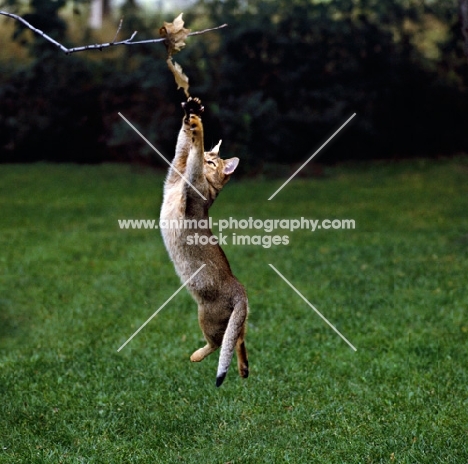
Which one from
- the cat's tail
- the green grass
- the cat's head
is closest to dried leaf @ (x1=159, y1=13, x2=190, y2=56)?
the cat's head

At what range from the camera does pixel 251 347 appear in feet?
24.4

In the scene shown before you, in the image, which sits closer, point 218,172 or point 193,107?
point 193,107

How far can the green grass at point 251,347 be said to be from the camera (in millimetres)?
5523

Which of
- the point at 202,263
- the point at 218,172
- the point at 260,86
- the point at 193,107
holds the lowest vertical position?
the point at 260,86

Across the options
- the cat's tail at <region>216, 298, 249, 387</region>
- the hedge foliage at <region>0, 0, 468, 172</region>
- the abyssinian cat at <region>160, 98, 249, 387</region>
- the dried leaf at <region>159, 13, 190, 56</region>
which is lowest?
the hedge foliage at <region>0, 0, 468, 172</region>

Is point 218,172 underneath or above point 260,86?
above

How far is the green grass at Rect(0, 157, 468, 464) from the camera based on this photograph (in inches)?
217

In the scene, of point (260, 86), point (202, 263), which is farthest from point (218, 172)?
point (260, 86)

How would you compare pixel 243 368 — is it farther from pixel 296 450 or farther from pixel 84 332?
pixel 84 332

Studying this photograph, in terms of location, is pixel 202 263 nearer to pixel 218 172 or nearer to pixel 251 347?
pixel 218 172

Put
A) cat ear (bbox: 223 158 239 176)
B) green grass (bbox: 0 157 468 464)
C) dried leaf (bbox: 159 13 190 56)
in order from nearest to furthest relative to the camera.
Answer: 1. dried leaf (bbox: 159 13 190 56)
2. cat ear (bbox: 223 158 239 176)
3. green grass (bbox: 0 157 468 464)

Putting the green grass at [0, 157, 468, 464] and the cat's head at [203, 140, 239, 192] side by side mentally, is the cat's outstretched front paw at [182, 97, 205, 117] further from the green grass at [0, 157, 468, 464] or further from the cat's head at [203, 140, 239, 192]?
the green grass at [0, 157, 468, 464]

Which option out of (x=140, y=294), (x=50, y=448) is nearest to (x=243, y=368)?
(x=50, y=448)

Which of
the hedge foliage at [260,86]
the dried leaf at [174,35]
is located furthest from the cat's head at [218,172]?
the hedge foliage at [260,86]
